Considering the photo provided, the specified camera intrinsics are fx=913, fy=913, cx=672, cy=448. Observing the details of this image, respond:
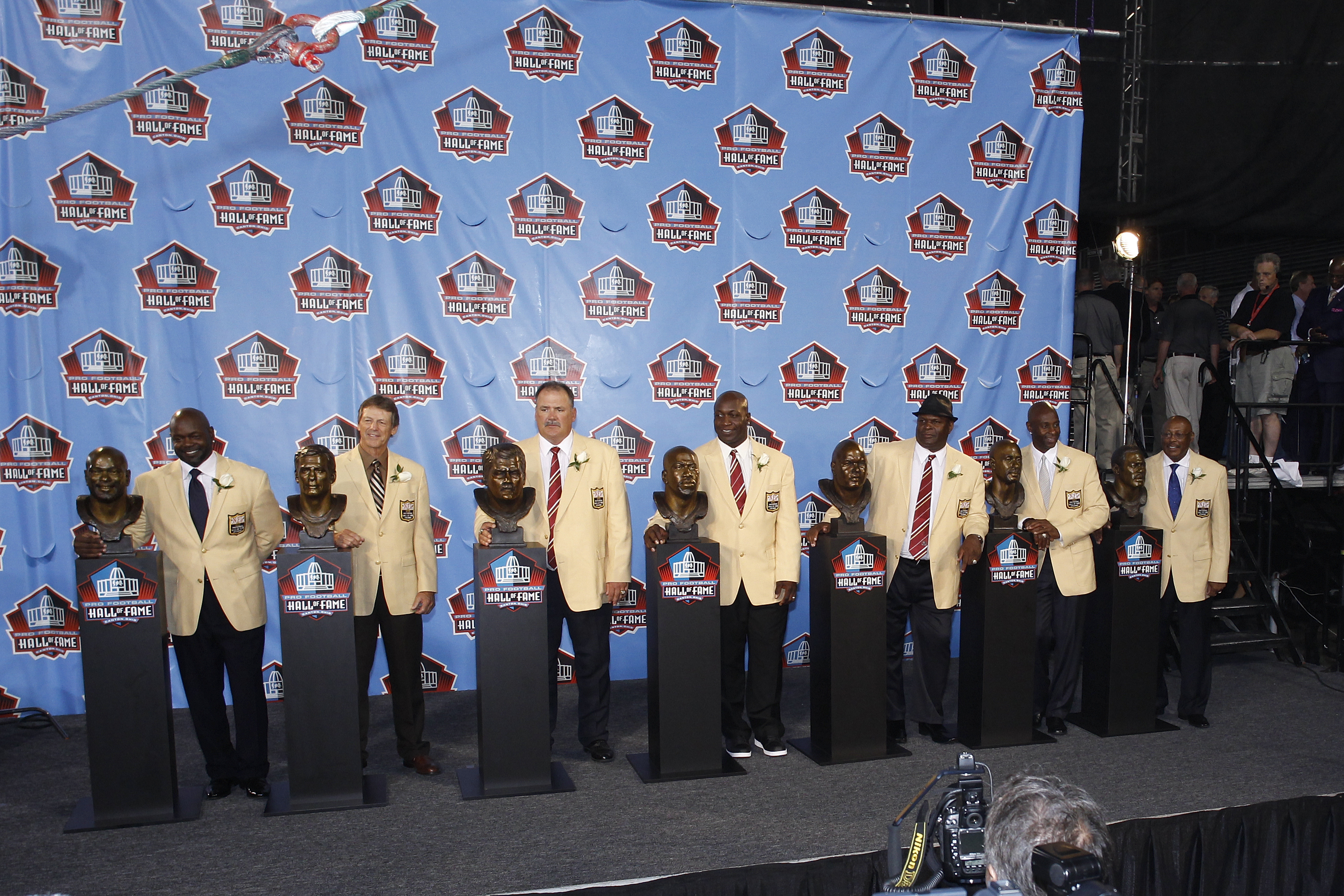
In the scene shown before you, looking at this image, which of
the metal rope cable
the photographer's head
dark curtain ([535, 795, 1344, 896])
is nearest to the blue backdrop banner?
the metal rope cable

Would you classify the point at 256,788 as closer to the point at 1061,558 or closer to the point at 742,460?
the point at 742,460

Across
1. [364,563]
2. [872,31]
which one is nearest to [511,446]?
[364,563]

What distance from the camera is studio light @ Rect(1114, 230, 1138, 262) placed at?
24.6 feet

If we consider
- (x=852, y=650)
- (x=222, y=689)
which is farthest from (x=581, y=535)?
(x=222, y=689)

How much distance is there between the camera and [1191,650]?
5.00 m

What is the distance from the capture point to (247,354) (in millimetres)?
5309

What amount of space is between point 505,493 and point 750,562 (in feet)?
4.21

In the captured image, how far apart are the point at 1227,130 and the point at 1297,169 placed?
24.1 inches

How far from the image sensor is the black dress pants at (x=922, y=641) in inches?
185

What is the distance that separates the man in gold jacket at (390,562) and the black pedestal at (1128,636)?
3440 millimetres

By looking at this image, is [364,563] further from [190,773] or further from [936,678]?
[936,678]

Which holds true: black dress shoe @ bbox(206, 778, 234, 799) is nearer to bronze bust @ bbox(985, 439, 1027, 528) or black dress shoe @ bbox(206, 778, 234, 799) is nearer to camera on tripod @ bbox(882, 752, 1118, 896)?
camera on tripod @ bbox(882, 752, 1118, 896)

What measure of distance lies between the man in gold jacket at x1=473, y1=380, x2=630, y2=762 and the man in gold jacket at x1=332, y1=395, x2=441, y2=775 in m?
0.37

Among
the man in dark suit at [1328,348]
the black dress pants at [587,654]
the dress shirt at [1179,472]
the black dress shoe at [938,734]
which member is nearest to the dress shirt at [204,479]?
the black dress pants at [587,654]
